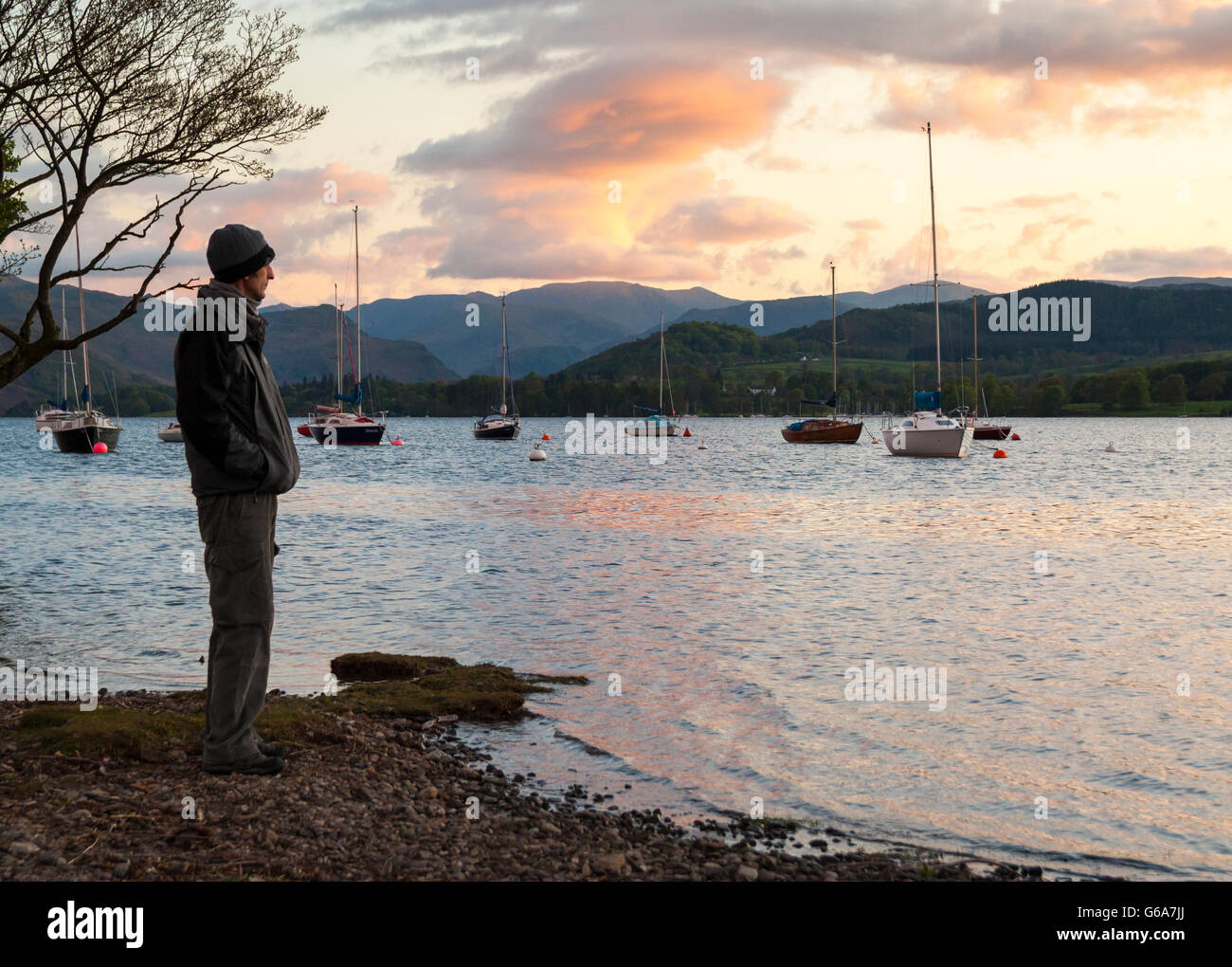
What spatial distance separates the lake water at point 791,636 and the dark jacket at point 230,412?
434cm

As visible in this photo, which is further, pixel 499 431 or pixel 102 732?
pixel 499 431

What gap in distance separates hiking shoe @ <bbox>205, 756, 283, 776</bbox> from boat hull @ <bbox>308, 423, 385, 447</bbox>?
9880 centimetres

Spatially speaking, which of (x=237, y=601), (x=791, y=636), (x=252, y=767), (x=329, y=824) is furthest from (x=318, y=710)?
(x=791, y=636)

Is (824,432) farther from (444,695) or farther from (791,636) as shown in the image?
(444,695)

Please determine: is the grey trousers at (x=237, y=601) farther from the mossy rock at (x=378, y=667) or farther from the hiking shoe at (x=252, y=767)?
the mossy rock at (x=378, y=667)

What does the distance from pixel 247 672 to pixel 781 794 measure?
16.1ft

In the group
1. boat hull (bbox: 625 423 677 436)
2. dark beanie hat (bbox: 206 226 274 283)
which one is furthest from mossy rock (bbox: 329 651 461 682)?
boat hull (bbox: 625 423 677 436)

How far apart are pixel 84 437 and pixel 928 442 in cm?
7190

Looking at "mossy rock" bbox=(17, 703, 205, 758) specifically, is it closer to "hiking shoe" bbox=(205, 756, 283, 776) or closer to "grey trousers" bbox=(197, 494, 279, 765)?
"hiking shoe" bbox=(205, 756, 283, 776)

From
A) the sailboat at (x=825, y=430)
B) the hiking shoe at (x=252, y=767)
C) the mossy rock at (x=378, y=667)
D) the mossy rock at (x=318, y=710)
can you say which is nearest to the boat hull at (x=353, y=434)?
the sailboat at (x=825, y=430)

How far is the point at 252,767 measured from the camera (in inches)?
280

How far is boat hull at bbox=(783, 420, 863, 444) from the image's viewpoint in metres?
109

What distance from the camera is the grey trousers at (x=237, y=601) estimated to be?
639 cm

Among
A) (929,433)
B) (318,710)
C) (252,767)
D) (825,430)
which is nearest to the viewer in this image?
(252,767)
